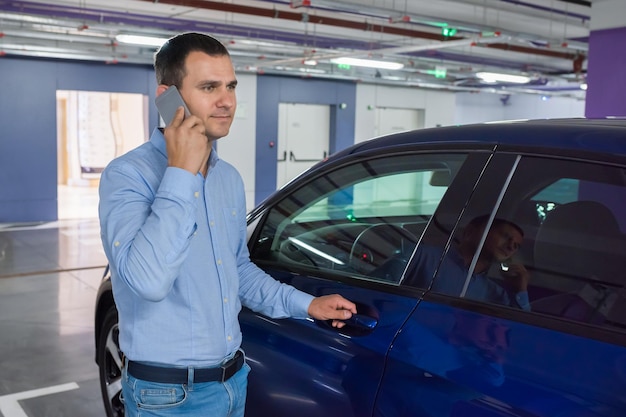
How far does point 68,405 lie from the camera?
11.7 ft

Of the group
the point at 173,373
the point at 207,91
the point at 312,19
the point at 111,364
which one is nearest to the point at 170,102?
the point at 207,91

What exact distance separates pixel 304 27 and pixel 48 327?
7536mm

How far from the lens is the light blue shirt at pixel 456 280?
1.48m

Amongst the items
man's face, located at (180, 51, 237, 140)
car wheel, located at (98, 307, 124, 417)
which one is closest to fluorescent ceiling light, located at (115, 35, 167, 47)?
A: car wheel, located at (98, 307, 124, 417)

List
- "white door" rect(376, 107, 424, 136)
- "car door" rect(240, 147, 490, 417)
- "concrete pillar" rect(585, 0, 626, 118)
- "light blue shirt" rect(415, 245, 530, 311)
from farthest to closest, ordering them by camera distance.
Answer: "white door" rect(376, 107, 424, 136) → "concrete pillar" rect(585, 0, 626, 118) → "car door" rect(240, 147, 490, 417) → "light blue shirt" rect(415, 245, 530, 311)

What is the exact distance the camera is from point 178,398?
56.4 inches

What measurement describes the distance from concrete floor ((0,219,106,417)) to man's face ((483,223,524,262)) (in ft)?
8.65

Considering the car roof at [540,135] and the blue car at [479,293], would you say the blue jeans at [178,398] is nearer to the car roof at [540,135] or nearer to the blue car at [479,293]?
the blue car at [479,293]

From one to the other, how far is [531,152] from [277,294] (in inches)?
29.4

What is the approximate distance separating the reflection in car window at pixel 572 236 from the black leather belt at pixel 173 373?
0.68 meters

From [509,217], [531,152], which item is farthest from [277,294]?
[531,152]

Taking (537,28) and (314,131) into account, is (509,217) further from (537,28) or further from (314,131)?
(314,131)

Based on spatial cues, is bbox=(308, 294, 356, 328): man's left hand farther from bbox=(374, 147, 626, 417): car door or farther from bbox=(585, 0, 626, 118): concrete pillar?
bbox=(585, 0, 626, 118): concrete pillar

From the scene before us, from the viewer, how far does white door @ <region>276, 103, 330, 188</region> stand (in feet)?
50.4
